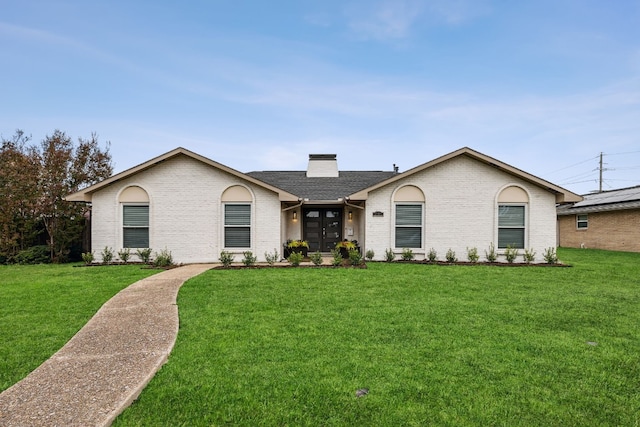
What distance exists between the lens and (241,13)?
14820 mm

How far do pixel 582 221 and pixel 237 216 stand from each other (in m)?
22.6

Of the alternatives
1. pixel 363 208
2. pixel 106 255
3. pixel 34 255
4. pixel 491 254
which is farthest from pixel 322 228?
pixel 34 255

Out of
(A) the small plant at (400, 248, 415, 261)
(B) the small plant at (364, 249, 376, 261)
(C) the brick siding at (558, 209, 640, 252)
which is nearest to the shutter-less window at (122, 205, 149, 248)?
(B) the small plant at (364, 249, 376, 261)

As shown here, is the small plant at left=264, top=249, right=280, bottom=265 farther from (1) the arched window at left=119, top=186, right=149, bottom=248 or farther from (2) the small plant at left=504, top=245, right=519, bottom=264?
(2) the small plant at left=504, top=245, right=519, bottom=264

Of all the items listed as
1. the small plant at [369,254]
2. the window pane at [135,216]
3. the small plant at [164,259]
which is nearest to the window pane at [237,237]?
the small plant at [164,259]

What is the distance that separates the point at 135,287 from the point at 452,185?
11.7 m

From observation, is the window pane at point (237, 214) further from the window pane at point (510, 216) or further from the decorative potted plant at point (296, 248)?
the window pane at point (510, 216)

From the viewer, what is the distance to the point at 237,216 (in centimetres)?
1287

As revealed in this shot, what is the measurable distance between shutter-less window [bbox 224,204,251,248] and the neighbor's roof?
18.0m

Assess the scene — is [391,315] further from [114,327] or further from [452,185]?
[452,185]

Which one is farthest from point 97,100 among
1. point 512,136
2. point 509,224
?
point 512,136

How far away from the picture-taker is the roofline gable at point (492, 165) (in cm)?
1260

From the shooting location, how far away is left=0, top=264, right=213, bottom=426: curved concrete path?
281cm

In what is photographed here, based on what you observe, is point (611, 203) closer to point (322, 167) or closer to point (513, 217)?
point (513, 217)
